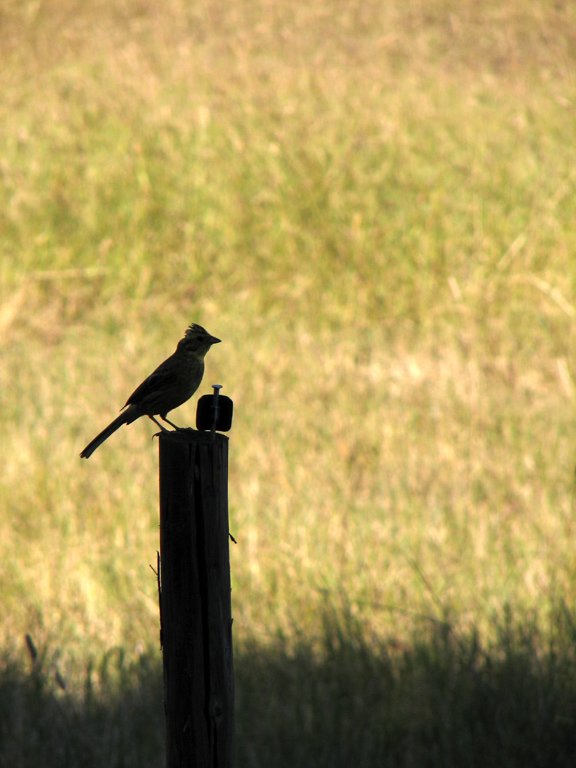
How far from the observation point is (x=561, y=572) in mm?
5242

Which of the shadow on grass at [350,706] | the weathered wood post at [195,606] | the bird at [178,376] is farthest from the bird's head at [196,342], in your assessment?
the shadow on grass at [350,706]

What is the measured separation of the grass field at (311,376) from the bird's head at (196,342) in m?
1.65

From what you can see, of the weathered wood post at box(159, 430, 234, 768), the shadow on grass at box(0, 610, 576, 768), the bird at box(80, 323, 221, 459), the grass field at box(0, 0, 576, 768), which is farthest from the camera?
the grass field at box(0, 0, 576, 768)

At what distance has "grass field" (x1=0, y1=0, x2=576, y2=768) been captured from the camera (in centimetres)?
447

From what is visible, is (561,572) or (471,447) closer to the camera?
(561,572)

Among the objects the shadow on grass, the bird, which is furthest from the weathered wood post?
the shadow on grass

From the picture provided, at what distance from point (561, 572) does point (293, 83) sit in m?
10.3

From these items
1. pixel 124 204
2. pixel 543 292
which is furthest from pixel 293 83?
pixel 543 292

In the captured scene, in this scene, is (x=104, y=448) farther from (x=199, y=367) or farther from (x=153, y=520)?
(x=199, y=367)

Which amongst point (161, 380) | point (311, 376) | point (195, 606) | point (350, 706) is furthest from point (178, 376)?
point (311, 376)

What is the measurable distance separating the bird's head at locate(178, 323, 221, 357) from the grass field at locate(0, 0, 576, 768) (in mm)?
1652

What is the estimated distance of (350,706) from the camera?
439cm

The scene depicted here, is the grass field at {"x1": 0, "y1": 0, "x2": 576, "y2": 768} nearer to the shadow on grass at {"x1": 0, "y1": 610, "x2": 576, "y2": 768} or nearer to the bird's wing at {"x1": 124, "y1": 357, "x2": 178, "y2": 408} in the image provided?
the shadow on grass at {"x1": 0, "y1": 610, "x2": 576, "y2": 768}

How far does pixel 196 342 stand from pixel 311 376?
5.15 metres
